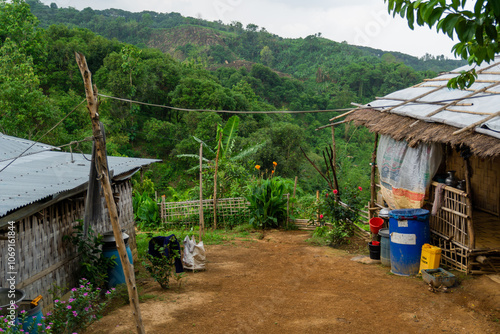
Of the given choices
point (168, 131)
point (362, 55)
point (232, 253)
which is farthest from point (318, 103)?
point (232, 253)

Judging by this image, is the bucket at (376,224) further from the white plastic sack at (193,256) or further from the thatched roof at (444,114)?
the white plastic sack at (193,256)

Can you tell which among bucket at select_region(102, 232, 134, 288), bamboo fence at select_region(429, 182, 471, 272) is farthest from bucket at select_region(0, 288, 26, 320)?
bamboo fence at select_region(429, 182, 471, 272)

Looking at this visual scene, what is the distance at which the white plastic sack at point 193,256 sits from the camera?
820 centimetres

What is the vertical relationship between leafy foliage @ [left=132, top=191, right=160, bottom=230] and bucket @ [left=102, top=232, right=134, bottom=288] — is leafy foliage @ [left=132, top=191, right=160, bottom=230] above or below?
below

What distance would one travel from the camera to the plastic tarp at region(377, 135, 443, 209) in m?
7.73

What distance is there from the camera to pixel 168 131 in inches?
1029

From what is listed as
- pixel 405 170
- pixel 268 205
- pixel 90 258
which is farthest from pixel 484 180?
pixel 90 258

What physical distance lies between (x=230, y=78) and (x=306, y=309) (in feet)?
100.0

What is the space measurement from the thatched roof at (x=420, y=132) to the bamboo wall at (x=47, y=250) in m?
5.59

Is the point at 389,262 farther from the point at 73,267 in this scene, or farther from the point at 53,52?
the point at 53,52

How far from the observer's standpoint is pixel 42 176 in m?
6.56

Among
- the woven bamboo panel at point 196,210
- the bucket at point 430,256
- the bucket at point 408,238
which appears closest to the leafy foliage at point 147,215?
the woven bamboo panel at point 196,210

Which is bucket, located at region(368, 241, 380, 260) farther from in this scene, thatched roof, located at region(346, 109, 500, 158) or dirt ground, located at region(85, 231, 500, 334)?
thatched roof, located at region(346, 109, 500, 158)

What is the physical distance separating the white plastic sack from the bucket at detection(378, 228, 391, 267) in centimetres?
332
